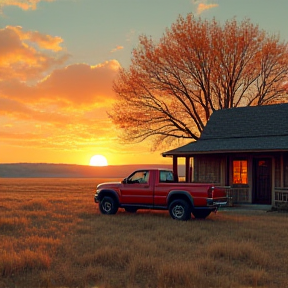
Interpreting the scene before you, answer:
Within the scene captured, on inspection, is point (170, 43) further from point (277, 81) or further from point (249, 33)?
point (277, 81)

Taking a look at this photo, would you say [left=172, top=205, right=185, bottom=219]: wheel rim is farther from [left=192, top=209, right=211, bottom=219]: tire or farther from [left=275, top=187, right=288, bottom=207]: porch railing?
[left=275, top=187, right=288, bottom=207]: porch railing

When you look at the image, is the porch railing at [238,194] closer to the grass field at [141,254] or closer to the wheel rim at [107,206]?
the wheel rim at [107,206]

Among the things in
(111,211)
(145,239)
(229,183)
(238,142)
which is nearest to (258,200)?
(229,183)

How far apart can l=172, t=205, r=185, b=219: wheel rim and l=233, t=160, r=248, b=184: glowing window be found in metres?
8.56

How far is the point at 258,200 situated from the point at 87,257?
15.9 m

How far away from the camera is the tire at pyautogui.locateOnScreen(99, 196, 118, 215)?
18172 mm

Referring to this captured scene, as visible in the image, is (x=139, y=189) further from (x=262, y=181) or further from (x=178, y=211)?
(x=262, y=181)

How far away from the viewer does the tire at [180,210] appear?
16266 millimetres

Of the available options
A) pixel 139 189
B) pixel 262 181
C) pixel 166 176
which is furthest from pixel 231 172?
pixel 139 189

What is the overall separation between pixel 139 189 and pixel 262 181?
887 cm

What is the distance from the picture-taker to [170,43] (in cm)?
3500

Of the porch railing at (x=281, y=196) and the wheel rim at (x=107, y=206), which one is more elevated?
the porch railing at (x=281, y=196)

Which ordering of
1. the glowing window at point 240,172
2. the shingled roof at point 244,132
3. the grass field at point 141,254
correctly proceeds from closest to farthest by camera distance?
the grass field at point 141,254
the shingled roof at point 244,132
the glowing window at point 240,172

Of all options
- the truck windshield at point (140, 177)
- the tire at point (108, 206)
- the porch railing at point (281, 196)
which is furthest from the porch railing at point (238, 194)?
the tire at point (108, 206)
